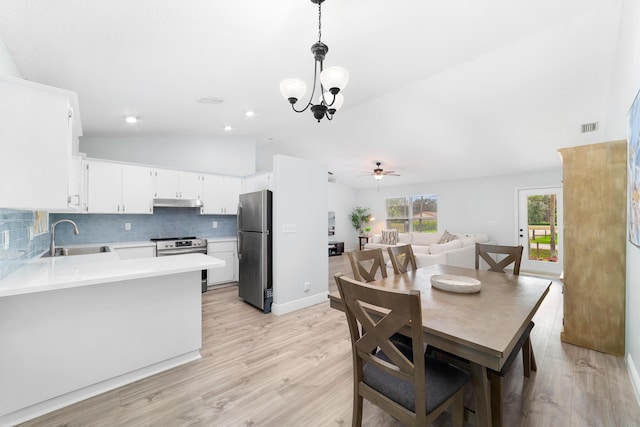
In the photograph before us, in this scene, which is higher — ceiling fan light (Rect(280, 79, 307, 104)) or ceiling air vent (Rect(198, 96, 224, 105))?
ceiling air vent (Rect(198, 96, 224, 105))

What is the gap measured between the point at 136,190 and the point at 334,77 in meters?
3.82

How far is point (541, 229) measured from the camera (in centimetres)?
626

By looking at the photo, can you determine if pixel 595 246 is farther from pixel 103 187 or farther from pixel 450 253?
pixel 103 187

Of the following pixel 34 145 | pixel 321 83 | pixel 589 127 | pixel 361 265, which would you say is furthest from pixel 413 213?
pixel 34 145

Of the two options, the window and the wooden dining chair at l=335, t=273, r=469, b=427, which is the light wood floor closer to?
the wooden dining chair at l=335, t=273, r=469, b=427

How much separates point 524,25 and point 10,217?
4.53 metres

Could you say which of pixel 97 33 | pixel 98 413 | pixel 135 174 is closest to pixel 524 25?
pixel 97 33

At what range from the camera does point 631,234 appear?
207cm

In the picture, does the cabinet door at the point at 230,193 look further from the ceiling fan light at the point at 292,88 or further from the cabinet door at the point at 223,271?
the ceiling fan light at the point at 292,88

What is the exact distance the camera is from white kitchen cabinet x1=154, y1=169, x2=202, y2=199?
4.45 metres

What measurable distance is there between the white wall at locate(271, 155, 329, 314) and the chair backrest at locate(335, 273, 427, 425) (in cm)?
226

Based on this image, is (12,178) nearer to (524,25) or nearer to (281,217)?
(281,217)

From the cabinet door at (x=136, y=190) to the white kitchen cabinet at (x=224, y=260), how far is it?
119 cm

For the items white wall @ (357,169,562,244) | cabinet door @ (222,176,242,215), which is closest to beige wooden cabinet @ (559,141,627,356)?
white wall @ (357,169,562,244)
